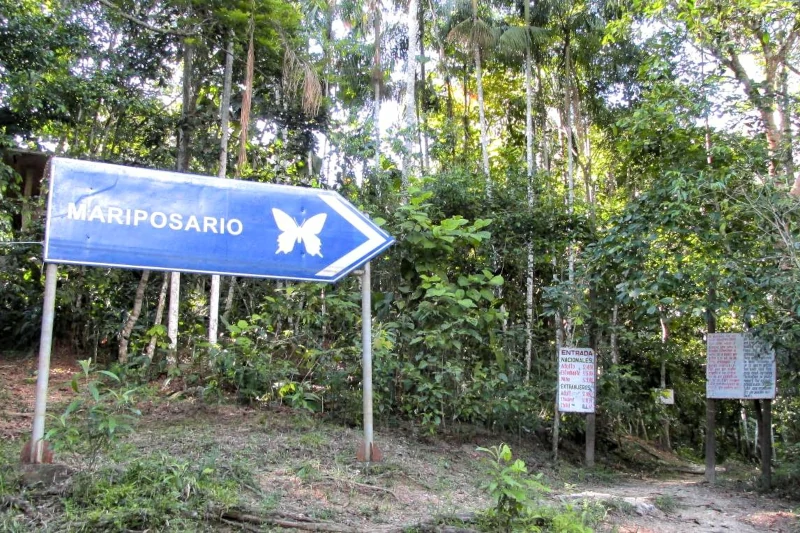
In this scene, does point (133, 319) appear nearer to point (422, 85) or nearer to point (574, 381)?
point (574, 381)

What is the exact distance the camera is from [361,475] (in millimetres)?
4922

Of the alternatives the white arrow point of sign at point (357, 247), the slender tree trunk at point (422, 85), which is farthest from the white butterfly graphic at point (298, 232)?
the slender tree trunk at point (422, 85)

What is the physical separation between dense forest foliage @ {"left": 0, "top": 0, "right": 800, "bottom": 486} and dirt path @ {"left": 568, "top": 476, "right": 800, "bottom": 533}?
140cm

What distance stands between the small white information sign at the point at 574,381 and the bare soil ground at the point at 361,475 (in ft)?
2.90

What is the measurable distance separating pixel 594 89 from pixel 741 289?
1458 centimetres

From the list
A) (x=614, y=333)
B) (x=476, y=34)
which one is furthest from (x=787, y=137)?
(x=476, y=34)

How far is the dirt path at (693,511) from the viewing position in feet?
17.4

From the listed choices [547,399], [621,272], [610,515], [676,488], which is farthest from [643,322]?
[610,515]

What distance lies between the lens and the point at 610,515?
206 inches

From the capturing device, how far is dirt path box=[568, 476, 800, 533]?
17.4ft

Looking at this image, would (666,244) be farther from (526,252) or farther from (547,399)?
(547,399)

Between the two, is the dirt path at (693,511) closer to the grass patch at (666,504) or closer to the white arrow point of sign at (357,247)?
the grass patch at (666,504)

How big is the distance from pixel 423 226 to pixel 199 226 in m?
3.27

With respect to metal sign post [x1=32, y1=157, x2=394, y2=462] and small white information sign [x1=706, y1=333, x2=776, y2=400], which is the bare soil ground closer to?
metal sign post [x1=32, y1=157, x2=394, y2=462]
